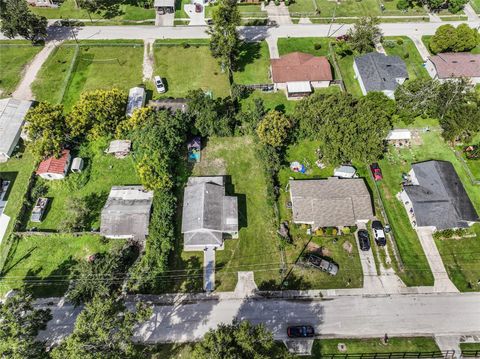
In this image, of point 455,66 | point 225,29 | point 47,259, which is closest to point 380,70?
point 455,66

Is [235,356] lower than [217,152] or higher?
lower

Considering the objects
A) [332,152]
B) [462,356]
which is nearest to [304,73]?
[332,152]

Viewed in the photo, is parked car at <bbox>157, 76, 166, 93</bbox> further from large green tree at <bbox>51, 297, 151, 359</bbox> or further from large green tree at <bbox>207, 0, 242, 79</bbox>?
large green tree at <bbox>51, 297, 151, 359</bbox>

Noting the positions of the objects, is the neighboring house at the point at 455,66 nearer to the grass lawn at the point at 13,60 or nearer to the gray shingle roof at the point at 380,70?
the gray shingle roof at the point at 380,70

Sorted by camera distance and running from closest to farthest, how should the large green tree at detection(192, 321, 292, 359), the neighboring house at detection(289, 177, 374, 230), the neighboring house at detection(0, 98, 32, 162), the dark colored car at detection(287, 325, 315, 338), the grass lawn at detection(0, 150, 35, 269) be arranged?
the large green tree at detection(192, 321, 292, 359)
the dark colored car at detection(287, 325, 315, 338)
the neighboring house at detection(289, 177, 374, 230)
the grass lawn at detection(0, 150, 35, 269)
the neighboring house at detection(0, 98, 32, 162)

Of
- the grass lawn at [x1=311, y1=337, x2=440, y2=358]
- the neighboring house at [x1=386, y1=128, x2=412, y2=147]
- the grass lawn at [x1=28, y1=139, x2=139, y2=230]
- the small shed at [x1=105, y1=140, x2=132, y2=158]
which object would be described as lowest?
the grass lawn at [x1=311, y1=337, x2=440, y2=358]

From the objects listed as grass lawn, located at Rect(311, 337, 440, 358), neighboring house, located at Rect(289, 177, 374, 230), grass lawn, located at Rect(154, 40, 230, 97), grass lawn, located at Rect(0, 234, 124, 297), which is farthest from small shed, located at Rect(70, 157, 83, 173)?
grass lawn, located at Rect(311, 337, 440, 358)

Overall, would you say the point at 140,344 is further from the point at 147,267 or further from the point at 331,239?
the point at 331,239
